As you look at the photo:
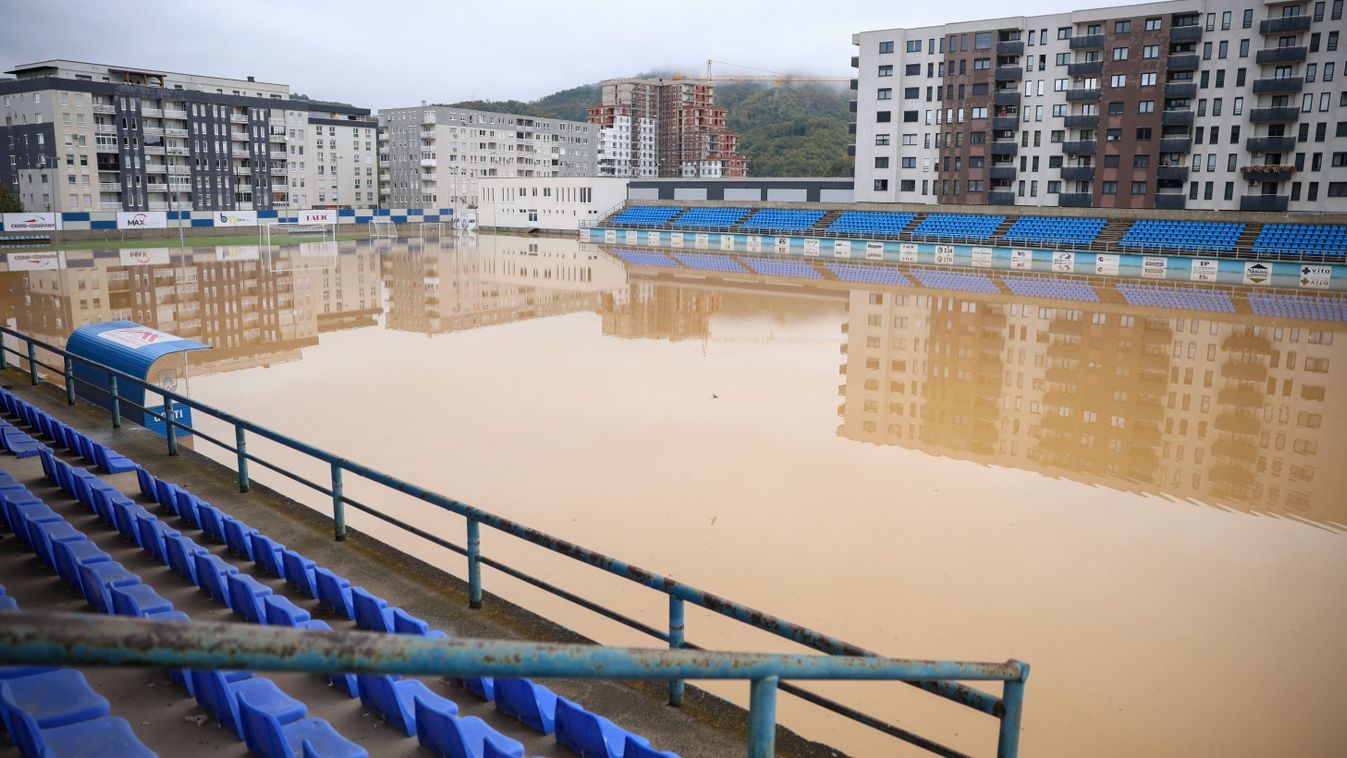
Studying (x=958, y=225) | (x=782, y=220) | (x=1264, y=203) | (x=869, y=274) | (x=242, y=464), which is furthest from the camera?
(x=782, y=220)

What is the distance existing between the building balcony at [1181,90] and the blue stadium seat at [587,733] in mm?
64834

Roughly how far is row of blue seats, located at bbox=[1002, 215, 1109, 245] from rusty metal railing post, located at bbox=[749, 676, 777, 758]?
54.5 meters

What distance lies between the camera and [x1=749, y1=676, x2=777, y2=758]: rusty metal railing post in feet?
10.9

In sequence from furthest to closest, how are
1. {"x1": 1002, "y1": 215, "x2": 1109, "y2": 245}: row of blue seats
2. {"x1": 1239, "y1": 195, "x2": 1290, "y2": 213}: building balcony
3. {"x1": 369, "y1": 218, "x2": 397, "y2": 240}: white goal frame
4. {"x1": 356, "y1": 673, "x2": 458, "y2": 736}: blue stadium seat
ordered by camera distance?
{"x1": 369, "y1": 218, "x2": 397, "y2": 240}: white goal frame < {"x1": 1239, "y1": 195, "x2": 1290, "y2": 213}: building balcony < {"x1": 1002, "y1": 215, "x2": 1109, "y2": 245}: row of blue seats < {"x1": 356, "y1": 673, "x2": 458, "y2": 736}: blue stadium seat

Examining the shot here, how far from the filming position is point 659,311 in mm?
36188

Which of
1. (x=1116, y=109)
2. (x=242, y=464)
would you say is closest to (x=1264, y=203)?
(x=1116, y=109)

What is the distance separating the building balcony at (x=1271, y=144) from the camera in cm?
5447

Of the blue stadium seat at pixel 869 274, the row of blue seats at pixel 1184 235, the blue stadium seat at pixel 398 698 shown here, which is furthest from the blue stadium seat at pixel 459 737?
the row of blue seats at pixel 1184 235

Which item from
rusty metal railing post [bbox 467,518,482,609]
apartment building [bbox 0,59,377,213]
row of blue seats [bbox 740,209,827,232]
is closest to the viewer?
rusty metal railing post [bbox 467,518,482,609]

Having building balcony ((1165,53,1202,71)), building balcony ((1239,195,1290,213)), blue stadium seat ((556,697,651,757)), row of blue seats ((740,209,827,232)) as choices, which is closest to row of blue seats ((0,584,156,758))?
blue stadium seat ((556,697,651,757))

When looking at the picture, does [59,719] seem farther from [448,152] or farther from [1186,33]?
[448,152]

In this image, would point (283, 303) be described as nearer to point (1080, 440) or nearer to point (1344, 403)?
point (1080, 440)

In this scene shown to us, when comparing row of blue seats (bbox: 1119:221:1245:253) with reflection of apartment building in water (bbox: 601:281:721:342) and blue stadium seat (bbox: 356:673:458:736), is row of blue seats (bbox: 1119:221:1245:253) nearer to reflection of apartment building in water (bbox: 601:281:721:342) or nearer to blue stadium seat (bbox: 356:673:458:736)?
reflection of apartment building in water (bbox: 601:281:721:342)

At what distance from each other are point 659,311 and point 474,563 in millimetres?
29167
